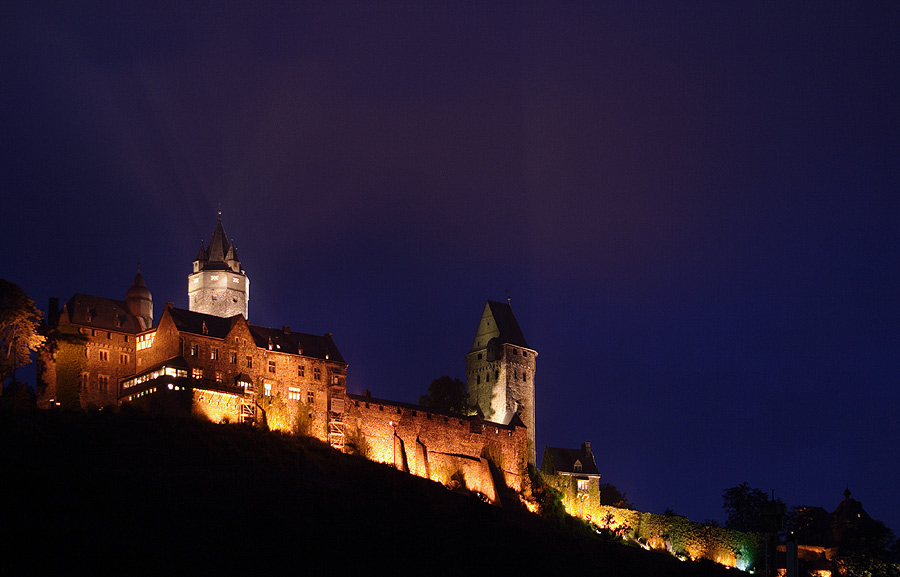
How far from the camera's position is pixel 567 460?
89.9m

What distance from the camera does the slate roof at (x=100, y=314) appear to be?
7550 centimetres

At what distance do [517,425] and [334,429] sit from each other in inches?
652

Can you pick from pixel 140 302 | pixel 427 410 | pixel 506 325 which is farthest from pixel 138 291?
pixel 506 325

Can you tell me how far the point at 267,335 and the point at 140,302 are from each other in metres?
9.33

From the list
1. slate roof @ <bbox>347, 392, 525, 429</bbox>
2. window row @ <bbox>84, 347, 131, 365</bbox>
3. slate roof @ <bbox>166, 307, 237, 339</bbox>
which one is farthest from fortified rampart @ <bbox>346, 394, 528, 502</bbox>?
window row @ <bbox>84, 347, 131, 365</bbox>

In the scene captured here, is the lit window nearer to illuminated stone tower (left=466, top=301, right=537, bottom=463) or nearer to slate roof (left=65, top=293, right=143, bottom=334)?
slate roof (left=65, top=293, right=143, bottom=334)

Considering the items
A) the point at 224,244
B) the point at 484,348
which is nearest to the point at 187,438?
the point at 224,244

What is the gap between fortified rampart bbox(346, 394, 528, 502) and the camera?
7856 centimetres

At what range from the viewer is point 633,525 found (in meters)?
86.6

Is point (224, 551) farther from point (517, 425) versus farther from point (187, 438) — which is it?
point (517, 425)

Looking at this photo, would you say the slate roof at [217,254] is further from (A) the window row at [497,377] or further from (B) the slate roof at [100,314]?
(A) the window row at [497,377]

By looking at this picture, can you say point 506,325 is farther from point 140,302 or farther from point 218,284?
point 140,302

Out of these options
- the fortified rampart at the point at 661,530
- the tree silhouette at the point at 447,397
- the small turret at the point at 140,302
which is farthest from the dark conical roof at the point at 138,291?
A: the fortified rampart at the point at 661,530

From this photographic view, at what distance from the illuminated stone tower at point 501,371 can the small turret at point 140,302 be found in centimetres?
2728
